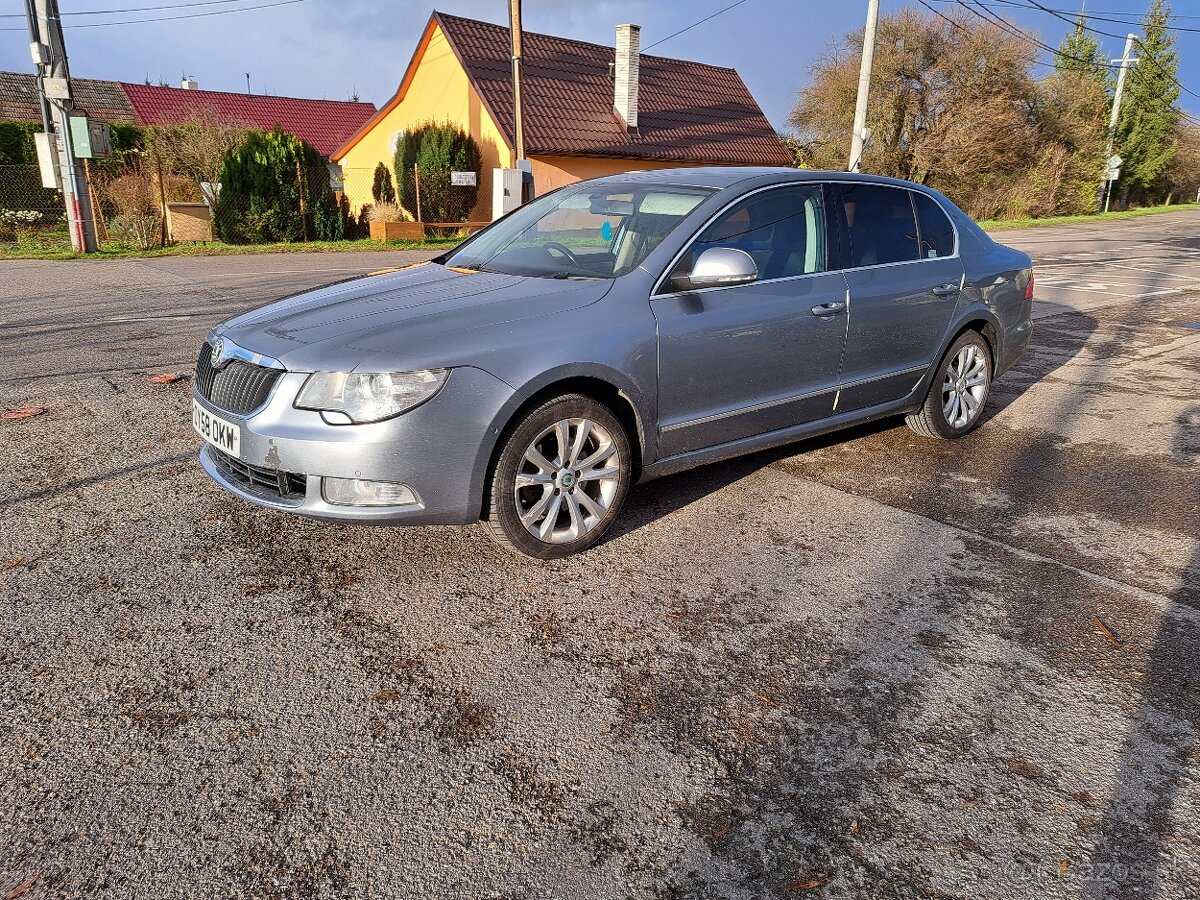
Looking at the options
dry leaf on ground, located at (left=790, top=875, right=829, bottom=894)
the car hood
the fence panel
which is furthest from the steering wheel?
the fence panel

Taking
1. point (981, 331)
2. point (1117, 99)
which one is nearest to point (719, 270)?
point (981, 331)

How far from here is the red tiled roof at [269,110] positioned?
39.0 metres

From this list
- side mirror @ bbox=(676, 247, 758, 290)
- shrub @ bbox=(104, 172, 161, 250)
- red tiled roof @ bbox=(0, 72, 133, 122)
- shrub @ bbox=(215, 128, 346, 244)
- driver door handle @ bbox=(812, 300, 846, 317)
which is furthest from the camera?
red tiled roof @ bbox=(0, 72, 133, 122)

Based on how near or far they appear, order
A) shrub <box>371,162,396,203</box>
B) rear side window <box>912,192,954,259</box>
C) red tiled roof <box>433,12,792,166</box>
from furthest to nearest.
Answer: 1. shrub <box>371,162,396,203</box>
2. red tiled roof <box>433,12,792,166</box>
3. rear side window <box>912,192,954,259</box>

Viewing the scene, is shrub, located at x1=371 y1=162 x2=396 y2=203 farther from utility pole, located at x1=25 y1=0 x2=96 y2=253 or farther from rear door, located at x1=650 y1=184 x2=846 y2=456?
rear door, located at x1=650 y1=184 x2=846 y2=456

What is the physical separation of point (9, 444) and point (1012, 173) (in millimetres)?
40560

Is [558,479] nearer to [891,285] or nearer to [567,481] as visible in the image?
[567,481]

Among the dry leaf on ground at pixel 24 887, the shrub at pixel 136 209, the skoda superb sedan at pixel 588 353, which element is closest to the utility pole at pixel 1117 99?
the shrub at pixel 136 209

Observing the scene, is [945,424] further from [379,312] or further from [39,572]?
[39,572]

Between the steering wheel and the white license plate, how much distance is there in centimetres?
173

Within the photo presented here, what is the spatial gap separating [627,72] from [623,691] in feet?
91.8

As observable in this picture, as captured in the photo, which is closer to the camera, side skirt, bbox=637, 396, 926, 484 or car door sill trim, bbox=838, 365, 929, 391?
side skirt, bbox=637, 396, 926, 484

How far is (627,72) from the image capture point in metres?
27.7

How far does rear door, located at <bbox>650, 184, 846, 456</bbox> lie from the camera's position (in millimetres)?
3996
